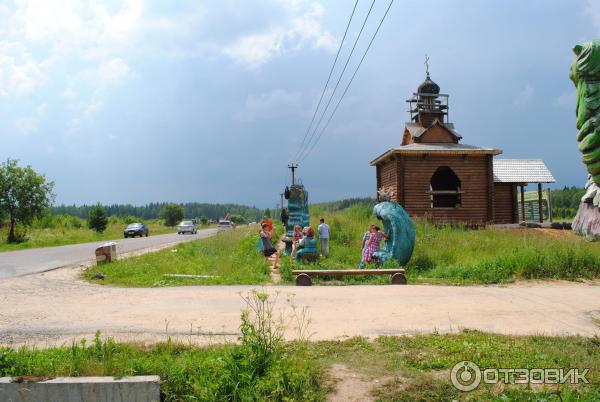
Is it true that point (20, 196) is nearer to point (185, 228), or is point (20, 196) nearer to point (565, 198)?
point (185, 228)

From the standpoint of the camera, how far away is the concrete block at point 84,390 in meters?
4.75

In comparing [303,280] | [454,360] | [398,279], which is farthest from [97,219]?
[454,360]

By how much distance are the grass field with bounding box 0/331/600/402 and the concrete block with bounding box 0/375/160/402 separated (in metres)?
0.17

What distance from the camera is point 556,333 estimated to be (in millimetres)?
6430

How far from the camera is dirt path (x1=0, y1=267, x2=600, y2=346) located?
681cm

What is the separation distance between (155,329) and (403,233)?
29.0ft

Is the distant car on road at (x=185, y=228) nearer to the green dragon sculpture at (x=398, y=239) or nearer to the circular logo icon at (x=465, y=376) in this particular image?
the green dragon sculpture at (x=398, y=239)

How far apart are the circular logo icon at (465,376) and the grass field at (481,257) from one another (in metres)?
7.04

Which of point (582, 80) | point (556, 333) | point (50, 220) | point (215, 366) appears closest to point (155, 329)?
point (215, 366)

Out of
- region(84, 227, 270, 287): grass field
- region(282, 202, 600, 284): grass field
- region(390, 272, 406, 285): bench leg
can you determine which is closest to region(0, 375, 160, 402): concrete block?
region(84, 227, 270, 287): grass field

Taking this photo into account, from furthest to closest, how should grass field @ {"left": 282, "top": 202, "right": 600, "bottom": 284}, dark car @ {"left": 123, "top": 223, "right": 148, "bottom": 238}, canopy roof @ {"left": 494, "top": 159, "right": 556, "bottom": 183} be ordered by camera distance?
dark car @ {"left": 123, "top": 223, "right": 148, "bottom": 238}, canopy roof @ {"left": 494, "top": 159, "right": 556, "bottom": 183}, grass field @ {"left": 282, "top": 202, "right": 600, "bottom": 284}

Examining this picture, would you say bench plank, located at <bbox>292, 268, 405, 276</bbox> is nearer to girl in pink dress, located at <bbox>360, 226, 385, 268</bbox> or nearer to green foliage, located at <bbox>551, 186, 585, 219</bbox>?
girl in pink dress, located at <bbox>360, 226, 385, 268</bbox>

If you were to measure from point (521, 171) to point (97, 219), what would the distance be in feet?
124

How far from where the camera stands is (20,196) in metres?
35.2
